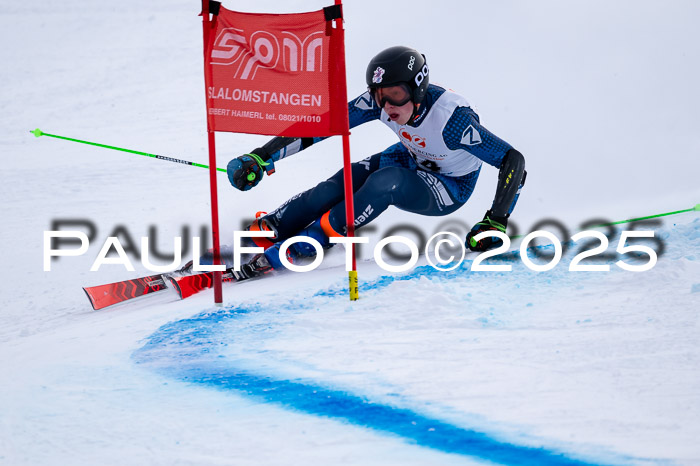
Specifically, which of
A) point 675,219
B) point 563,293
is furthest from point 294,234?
point 675,219

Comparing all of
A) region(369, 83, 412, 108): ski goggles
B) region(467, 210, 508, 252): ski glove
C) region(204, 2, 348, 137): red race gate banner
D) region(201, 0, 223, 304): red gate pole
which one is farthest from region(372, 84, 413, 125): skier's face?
region(201, 0, 223, 304): red gate pole

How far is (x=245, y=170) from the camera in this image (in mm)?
4582

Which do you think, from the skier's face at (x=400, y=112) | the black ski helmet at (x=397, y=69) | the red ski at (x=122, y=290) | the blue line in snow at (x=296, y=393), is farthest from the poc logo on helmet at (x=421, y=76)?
the red ski at (x=122, y=290)

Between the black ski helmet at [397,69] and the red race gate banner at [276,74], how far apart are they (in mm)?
Answer: 418

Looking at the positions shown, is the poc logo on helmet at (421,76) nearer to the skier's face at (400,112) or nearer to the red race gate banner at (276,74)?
the skier's face at (400,112)

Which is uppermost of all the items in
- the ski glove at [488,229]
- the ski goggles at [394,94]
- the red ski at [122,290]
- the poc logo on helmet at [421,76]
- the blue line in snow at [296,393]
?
the poc logo on helmet at [421,76]

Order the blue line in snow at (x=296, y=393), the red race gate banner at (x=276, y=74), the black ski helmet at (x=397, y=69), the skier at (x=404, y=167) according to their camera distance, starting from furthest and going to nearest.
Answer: the skier at (x=404, y=167) < the black ski helmet at (x=397, y=69) < the red race gate banner at (x=276, y=74) < the blue line in snow at (x=296, y=393)

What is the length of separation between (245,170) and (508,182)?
4.99ft

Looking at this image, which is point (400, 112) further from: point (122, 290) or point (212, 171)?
point (122, 290)

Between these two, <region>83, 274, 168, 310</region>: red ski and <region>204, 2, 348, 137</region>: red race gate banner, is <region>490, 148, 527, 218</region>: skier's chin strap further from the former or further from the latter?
<region>83, 274, 168, 310</region>: red ski

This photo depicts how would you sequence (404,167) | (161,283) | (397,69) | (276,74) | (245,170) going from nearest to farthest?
(276,74), (397,69), (245,170), (161,283), (404,167)

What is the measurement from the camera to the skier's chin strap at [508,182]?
425cm

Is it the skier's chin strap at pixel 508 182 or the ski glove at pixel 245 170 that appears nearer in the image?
the skier's chin strap at pixel 508 182

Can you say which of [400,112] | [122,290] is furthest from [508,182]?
[122,290]
